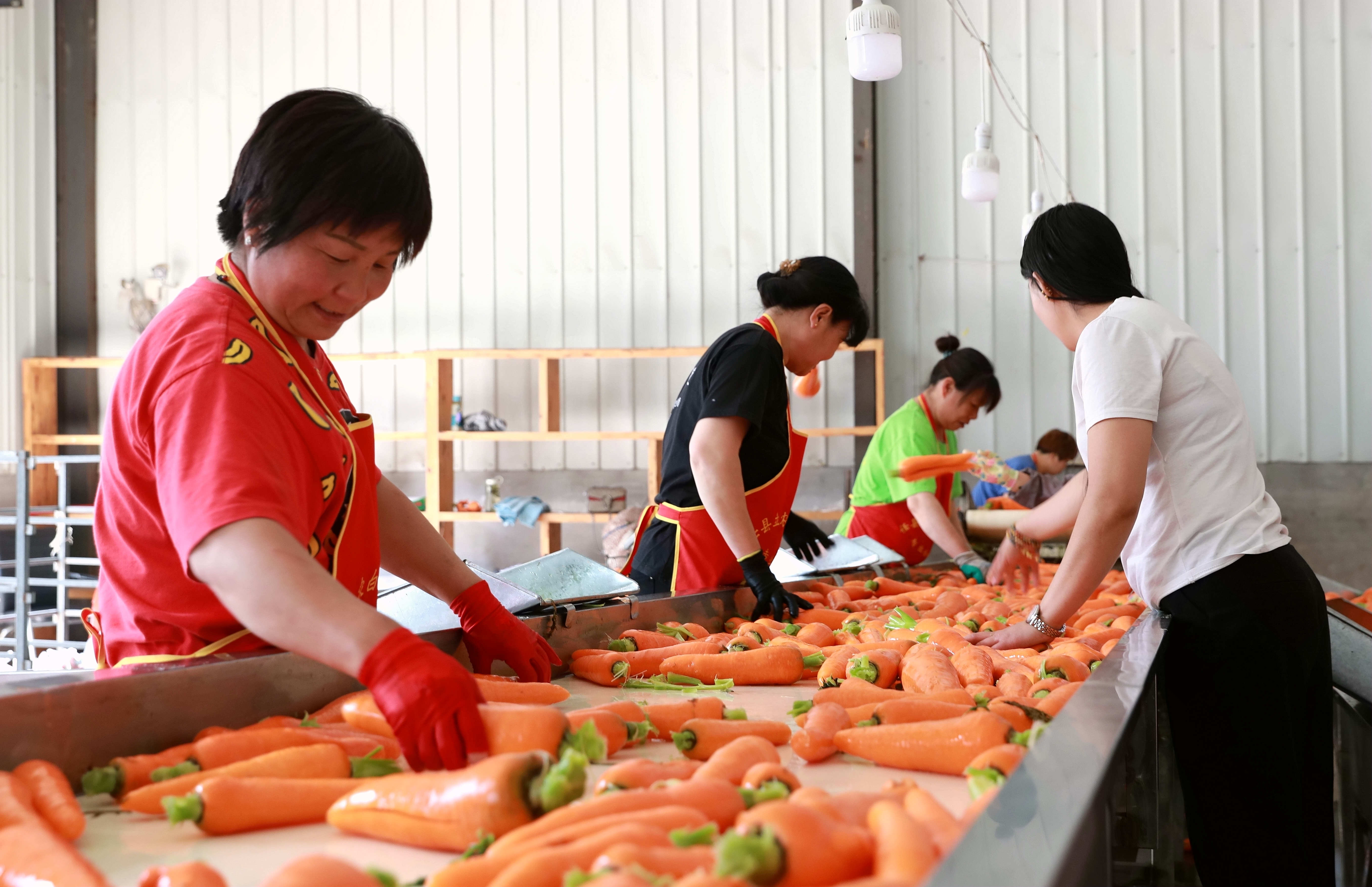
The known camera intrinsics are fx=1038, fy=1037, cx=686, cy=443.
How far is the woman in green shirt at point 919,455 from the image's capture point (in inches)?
166

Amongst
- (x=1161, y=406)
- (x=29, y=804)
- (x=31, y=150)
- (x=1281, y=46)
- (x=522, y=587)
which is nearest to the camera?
(x=29, y=804)

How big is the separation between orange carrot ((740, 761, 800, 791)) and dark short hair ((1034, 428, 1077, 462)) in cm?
541

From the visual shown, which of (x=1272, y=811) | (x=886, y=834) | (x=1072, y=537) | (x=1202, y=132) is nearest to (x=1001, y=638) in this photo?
(x=1072, y=537)

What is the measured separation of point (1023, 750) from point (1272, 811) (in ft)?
3.00

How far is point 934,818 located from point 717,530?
1811 mm

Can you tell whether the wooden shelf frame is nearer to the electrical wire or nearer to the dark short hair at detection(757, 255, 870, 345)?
the electrical wire

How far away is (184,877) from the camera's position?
0.79m

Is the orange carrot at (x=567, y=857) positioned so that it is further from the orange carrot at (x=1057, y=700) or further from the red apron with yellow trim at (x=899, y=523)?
the red apron with yellow trim at (x=899, y=523)

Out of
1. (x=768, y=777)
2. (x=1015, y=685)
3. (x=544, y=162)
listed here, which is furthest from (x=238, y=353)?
(x=544, y=162)

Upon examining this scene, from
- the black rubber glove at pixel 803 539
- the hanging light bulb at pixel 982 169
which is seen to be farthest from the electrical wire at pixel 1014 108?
the black rubber glove at pixel 803 539

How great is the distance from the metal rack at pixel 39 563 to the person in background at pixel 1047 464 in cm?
468

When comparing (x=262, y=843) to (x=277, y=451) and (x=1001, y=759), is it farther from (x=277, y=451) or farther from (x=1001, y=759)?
(x=1001, y=759)

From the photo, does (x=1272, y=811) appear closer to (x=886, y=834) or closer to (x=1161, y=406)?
(x=1161, y=406)

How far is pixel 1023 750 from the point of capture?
1040 millimetres
